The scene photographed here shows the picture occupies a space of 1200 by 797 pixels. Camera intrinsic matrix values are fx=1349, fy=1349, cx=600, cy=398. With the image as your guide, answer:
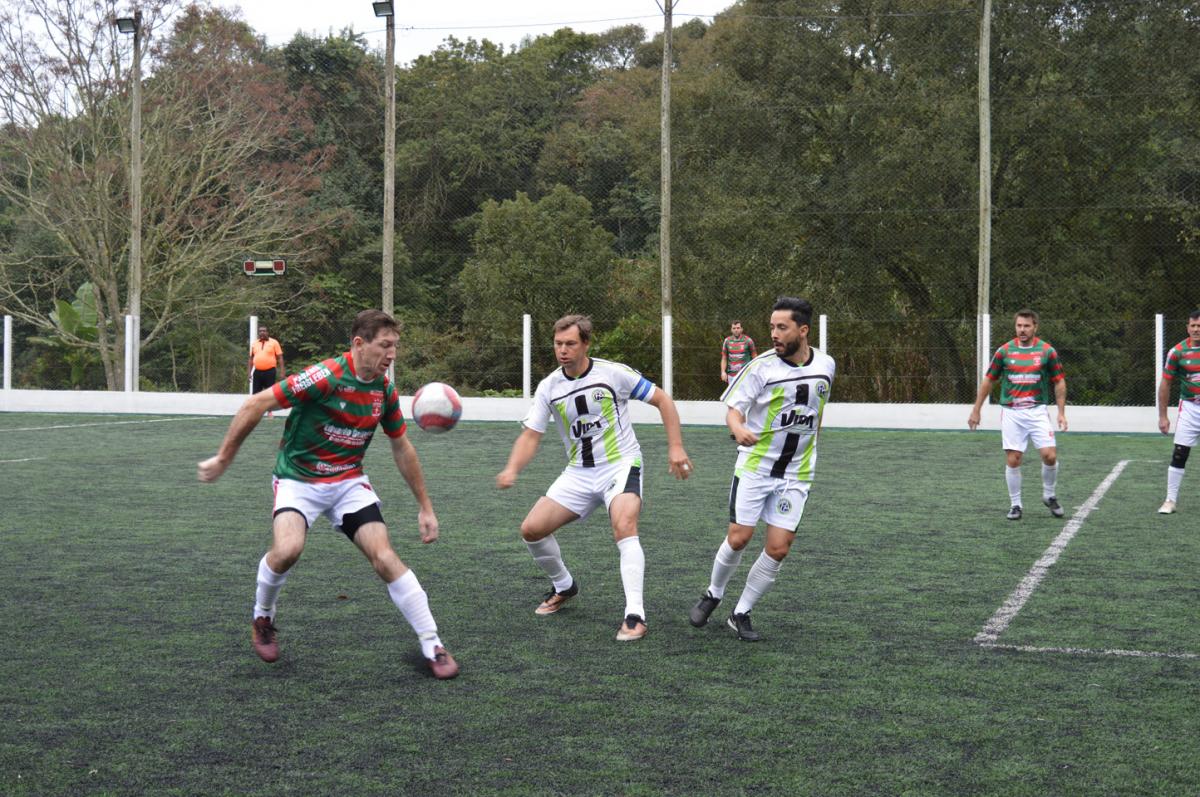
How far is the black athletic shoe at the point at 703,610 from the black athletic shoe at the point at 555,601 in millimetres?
784

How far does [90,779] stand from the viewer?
15.1 ft

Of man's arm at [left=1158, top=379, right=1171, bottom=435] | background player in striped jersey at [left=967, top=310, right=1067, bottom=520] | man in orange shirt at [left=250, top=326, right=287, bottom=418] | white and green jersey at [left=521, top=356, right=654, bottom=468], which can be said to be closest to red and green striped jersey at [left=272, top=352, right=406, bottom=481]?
white and green jersey at [left=521, top=356, right=654, bottom=468]

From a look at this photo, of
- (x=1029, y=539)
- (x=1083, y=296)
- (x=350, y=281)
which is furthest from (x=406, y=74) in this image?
(x=1029, y=539)

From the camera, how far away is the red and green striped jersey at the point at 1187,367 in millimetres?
11695

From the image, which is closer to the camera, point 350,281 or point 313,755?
point 313,755

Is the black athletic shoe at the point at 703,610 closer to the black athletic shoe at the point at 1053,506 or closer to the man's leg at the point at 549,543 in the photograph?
the man's leg at the point at 549,543

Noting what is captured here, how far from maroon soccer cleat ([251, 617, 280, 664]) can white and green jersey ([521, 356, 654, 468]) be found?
5.65 ft

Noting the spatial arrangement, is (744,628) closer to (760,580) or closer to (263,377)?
(760,580)

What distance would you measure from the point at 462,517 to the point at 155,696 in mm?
5988

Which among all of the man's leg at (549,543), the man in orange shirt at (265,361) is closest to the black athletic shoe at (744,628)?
the man's leg at (549,543)

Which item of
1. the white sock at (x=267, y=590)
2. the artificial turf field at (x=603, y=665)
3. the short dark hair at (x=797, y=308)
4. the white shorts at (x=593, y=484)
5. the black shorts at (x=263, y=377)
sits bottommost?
the artificial turf field at (x=603, y=665)

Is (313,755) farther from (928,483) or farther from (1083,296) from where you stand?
(1083,296)

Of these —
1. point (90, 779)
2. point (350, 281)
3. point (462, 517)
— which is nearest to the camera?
point (90, 779)

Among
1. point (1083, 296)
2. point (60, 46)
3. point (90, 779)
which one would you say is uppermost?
point (60, 46)
